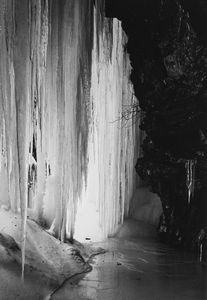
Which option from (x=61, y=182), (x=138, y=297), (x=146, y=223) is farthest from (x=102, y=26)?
(x=138, y=297)

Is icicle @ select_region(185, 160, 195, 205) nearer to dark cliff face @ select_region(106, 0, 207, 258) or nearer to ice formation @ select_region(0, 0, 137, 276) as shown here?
dark cliff face @ select_region(106, 0, 207, 258)

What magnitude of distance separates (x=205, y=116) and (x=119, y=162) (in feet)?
4.50

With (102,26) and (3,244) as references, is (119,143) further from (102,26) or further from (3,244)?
(3,244)

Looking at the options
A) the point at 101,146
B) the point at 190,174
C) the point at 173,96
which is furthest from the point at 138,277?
the point at 173,96

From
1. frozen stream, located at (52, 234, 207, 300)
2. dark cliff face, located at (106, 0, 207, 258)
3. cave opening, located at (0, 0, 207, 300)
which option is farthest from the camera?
dark cliff face, located at (106, 0, 207, 258)

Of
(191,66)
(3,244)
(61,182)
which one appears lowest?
(3,244)

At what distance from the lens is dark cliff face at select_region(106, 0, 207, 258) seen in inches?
179

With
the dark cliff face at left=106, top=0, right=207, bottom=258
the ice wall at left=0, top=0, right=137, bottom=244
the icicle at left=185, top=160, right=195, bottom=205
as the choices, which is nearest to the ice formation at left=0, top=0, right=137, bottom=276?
the ice wall at left=0, top=0, right=137, bottom=244

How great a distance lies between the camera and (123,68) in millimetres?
5168

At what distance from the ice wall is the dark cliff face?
203 mm

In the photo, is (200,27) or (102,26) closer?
(200,27)

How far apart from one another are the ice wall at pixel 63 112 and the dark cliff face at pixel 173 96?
0.66ft

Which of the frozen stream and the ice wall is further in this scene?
the ice wall

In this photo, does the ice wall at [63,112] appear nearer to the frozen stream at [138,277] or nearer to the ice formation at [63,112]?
the ice formation at [63,112]
